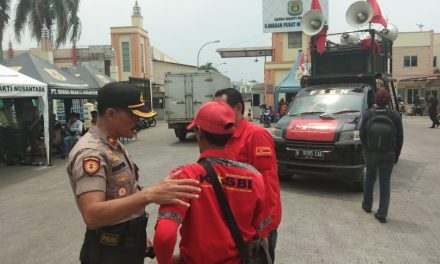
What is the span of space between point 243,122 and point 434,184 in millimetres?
6130

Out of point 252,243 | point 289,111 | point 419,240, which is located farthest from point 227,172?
point 289,111

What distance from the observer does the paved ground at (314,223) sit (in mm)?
4375

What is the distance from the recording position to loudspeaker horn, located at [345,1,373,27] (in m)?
9.77

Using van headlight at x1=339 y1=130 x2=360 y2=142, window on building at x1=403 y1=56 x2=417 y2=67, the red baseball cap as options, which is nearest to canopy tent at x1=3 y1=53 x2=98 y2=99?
van headlight at x1=339 y1=130 x2=360 y2=142

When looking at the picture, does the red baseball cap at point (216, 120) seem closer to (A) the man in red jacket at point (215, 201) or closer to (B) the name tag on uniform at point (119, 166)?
(A) the man in red jacket at point (215, 201)

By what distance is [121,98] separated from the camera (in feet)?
6.57

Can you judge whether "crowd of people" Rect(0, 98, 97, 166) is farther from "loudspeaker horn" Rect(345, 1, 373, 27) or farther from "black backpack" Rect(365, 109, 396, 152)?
"black backpack" Rect(365, 109, 396, 152)

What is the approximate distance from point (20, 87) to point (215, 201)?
30.8 ft

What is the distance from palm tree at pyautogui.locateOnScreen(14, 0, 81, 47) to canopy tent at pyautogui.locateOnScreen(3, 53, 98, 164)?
14.5 metres

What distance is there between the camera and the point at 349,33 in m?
9.72

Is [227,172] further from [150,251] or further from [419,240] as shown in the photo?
[419,240]

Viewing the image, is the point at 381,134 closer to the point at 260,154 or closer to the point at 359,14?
the point at 260,154

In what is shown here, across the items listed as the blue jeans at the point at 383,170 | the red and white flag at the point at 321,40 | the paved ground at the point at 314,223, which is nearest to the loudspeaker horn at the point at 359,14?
the red and white flag at the point at 321,40

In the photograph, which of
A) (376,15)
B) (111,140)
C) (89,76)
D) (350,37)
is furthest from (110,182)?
(89,76)
